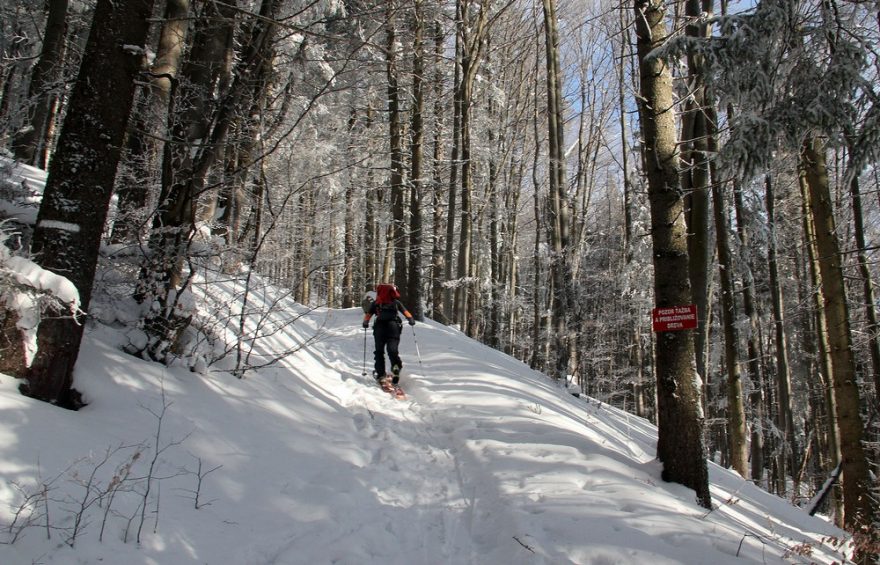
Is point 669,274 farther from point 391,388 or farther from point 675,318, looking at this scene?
point 391,388

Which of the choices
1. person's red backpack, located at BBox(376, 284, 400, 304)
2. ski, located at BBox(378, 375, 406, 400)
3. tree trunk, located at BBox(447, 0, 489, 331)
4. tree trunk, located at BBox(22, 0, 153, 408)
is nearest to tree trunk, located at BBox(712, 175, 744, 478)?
person's red backpack, located at BBox(376, 284, 400, 304)

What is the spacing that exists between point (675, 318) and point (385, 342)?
4867 mm

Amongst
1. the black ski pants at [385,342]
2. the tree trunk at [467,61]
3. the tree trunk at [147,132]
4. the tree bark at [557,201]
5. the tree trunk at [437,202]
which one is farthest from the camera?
the tree trunk at [437,202]

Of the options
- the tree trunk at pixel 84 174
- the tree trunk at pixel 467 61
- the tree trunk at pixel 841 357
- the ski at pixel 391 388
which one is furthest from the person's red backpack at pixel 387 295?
the tree trunk at pixel 467 61

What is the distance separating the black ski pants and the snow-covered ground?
1894 millimetres

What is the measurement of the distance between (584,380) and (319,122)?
23477 mm

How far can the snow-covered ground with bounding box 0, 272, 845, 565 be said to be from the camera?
2697 millimetres

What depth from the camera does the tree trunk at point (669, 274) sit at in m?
4.76

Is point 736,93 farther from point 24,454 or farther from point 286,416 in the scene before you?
point 24,454

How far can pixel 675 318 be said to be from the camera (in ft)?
15.6

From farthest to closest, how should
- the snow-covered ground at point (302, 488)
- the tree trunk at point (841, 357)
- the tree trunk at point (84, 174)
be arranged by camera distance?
the tree trunk at point (841, 357), the tree trunk at point (84, 174), the snow-covered ground at point (302, 488)

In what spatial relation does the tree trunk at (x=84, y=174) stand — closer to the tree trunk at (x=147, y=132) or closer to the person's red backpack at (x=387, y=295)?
the tree trunk at (x=147, y=132)

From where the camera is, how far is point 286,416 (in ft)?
17.0

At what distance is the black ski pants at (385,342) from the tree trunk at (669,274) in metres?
4.48
